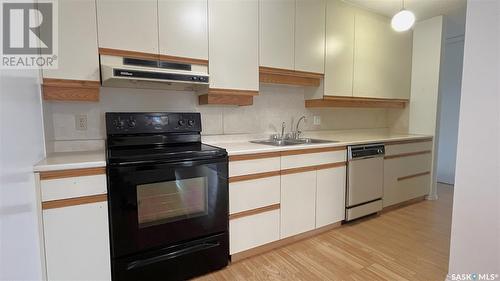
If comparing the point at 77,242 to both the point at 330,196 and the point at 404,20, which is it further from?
the point at 404,20

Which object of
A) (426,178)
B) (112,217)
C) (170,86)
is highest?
(170,86)

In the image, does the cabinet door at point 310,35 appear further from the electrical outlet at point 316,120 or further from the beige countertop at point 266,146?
the beige countertop at point 266,146

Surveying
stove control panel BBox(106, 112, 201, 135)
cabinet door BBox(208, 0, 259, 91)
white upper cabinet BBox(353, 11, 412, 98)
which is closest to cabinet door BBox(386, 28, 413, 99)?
white upper cabinet BBox(353, 11, 412, 98)

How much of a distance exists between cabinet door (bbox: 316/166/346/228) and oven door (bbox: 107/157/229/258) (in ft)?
3.24

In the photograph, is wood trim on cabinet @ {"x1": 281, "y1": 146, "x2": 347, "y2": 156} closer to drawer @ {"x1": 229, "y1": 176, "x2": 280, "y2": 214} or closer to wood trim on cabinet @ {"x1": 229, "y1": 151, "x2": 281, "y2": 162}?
wood trim on cabinet @ {"x1": 229, "y1": 151, "x2": 281, "y2": 162}

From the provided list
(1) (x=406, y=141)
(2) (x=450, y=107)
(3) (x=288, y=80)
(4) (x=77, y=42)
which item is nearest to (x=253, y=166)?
(3) (x=288, y=80)

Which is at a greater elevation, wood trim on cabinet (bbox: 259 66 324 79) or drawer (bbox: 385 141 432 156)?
wood trim on cabinet (bbox: 259 66 324 79)

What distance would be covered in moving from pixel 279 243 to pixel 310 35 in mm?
2033

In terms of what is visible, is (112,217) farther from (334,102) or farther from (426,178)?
(426,178)

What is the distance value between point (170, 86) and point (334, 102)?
1.89 metres

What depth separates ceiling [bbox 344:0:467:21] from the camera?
286 centimetres

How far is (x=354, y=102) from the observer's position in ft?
10.5

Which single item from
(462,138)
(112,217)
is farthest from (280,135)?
(112,217)

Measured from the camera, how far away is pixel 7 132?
3.05 feet
